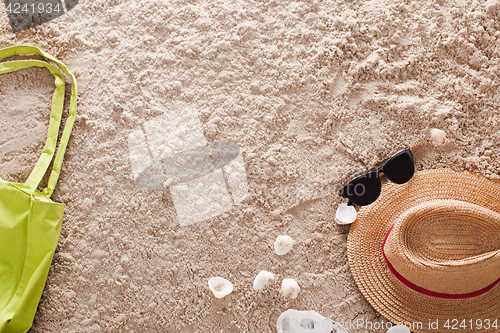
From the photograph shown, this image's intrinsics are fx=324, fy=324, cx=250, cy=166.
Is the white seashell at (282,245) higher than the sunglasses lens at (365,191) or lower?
lower

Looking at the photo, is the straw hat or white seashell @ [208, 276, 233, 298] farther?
white seashell @ [208, 276, 233, 298]

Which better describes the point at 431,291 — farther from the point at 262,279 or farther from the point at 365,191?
the point at 262,279

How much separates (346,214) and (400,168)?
225mm

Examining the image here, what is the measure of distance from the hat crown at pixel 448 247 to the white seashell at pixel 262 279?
15.2 inches

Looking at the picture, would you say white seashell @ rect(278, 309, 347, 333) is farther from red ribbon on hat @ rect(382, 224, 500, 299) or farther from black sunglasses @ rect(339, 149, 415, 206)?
black sunglasses @ rect(339, 149, 415, 206)

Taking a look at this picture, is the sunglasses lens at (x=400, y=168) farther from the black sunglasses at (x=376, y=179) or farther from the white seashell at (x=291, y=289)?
the white seashell at (x=291, y=289)

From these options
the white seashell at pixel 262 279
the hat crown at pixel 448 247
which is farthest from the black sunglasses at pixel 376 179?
the white seashell at pixel 262 279

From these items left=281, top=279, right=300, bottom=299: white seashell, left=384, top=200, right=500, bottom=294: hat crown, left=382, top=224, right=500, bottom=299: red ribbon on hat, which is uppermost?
left=384, top=200, right=500, bottom=294: hat crown

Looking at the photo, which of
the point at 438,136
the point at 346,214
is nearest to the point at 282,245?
the point at 346,214

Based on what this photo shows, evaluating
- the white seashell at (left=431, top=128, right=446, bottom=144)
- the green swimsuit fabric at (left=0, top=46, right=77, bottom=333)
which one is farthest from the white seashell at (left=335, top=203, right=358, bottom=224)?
the green swimsuit fabric at (left=0, top=46, right=77, bottom=333)

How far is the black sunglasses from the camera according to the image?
1030mm

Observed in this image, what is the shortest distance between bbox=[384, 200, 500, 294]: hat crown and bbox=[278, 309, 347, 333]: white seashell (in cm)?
30

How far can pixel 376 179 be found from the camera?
40.7 inches

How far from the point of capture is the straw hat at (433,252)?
870 mm
